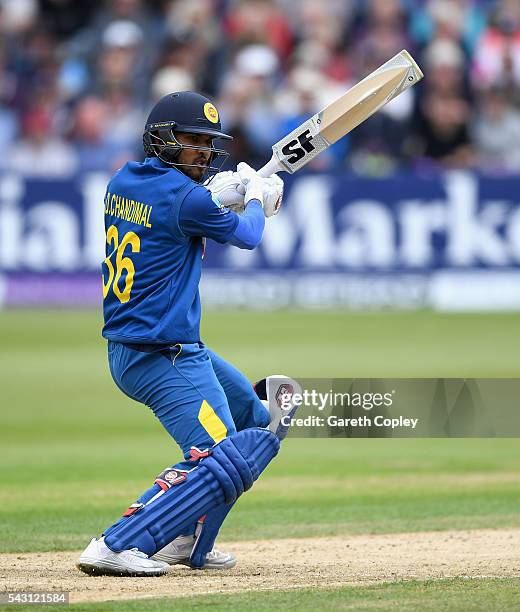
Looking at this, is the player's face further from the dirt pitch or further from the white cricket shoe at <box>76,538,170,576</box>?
the dirt pitch

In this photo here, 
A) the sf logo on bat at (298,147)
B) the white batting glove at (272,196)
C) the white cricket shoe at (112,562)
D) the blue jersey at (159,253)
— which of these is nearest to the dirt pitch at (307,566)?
the white cricket shoe at (112,562)

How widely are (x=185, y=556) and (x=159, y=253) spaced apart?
4.30ft

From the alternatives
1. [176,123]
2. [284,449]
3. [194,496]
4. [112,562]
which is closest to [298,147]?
[176,123]

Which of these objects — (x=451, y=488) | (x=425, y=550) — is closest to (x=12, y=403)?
(x=451, y=488)

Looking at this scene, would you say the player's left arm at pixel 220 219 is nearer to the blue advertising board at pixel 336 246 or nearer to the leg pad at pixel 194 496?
the leg pad at pixel 194 496

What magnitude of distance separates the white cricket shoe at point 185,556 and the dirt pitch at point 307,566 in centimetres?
5

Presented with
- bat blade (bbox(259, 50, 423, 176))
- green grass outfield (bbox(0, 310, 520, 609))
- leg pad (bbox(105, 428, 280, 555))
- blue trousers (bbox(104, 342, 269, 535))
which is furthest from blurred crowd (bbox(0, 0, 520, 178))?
leg pad (bbox(105, 428, 280, 555))

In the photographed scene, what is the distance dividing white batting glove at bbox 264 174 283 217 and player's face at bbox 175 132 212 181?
11.5 inches

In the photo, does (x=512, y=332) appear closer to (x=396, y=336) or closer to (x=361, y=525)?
(x=396, y=336)

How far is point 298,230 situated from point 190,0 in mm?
4640

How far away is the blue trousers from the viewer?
5.49 m

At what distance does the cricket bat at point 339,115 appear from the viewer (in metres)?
6.18

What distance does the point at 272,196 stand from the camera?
19.2ft

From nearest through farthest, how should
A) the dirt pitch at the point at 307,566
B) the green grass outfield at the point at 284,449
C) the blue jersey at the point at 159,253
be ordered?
the dirt pitch at the point at 307,566
the blue jersey at the point at 159,253
the green grass outfield at the point at 284,449
